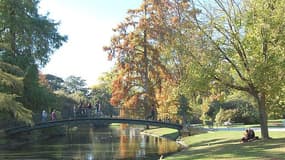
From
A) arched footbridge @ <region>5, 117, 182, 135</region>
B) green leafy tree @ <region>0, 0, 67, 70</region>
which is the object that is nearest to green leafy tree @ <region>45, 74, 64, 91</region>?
green leafy tree @ <region>0, 0, 67, 70</region>

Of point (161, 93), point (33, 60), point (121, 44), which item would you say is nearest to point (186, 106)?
point (161, 93)

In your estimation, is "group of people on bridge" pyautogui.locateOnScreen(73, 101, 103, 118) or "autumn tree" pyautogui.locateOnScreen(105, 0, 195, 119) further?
"autumn tree" pyautogui.locateOnScreen(105, 0, 195, 119)

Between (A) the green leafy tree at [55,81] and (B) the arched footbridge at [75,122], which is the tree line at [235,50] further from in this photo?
(A) the green leafy tree at [55,81]

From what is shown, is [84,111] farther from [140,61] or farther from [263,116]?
[263,116]

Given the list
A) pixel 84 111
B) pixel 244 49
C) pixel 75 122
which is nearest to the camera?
pixel 244 49

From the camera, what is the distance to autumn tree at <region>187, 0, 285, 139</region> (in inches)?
976

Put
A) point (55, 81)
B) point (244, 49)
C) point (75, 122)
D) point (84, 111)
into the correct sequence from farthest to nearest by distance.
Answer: point (55, 81) < point (84, 111) < point (75, 122) < point (244, 49)

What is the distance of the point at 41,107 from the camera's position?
50031 millimetres

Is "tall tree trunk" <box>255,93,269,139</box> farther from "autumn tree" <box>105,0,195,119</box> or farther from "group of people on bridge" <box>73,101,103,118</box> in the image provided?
"autumn tree" <box>105,0,195,119</box>

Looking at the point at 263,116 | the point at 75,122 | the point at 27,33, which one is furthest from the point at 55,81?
the point at 263,116

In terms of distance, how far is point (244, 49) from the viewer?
26875 mm

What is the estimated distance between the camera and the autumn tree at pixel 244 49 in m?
24.8

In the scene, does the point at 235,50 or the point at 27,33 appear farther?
the point at 27,33

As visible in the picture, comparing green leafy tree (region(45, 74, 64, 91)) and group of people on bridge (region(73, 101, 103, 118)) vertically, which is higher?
green leafy tree (region(45, 74, 64, 91))
